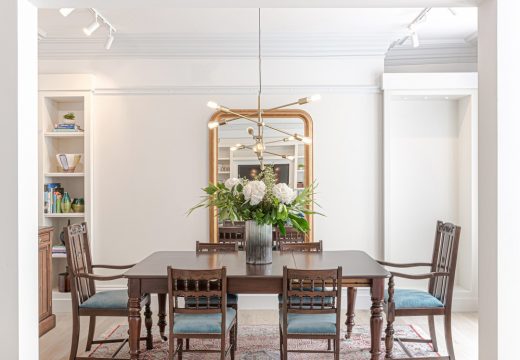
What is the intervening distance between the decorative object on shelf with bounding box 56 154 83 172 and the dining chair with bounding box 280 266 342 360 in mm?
3139

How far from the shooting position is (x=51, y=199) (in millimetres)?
5418

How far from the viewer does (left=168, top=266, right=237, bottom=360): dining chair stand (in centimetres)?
318

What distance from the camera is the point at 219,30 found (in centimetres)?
520

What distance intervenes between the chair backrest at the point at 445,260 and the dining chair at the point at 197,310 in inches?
64.0

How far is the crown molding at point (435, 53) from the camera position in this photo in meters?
5.55

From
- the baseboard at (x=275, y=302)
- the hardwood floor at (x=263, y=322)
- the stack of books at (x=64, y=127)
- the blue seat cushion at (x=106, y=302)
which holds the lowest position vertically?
the hardwood floor at (x=263, y=322)

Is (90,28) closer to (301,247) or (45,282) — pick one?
(45,282)

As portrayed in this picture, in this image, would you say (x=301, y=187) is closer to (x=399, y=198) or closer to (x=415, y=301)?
(x=399, y=198)

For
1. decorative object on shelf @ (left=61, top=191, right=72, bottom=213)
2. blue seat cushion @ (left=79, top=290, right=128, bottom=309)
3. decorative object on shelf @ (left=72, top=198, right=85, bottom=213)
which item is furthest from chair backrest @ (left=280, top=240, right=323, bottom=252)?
decorative object on shelf @ (left=61, top=191, right=72, bottom=213)

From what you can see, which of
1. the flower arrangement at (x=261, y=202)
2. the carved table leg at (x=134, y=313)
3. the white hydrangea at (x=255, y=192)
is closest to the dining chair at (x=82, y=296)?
the carved table leg at (x=134, y=313)

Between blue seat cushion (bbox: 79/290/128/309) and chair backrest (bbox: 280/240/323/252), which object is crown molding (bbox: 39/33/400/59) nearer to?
chair backrest (bbox: 280/240/323/252)

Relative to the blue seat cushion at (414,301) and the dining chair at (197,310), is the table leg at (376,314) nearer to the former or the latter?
the blue seat cushion at (414,301)
